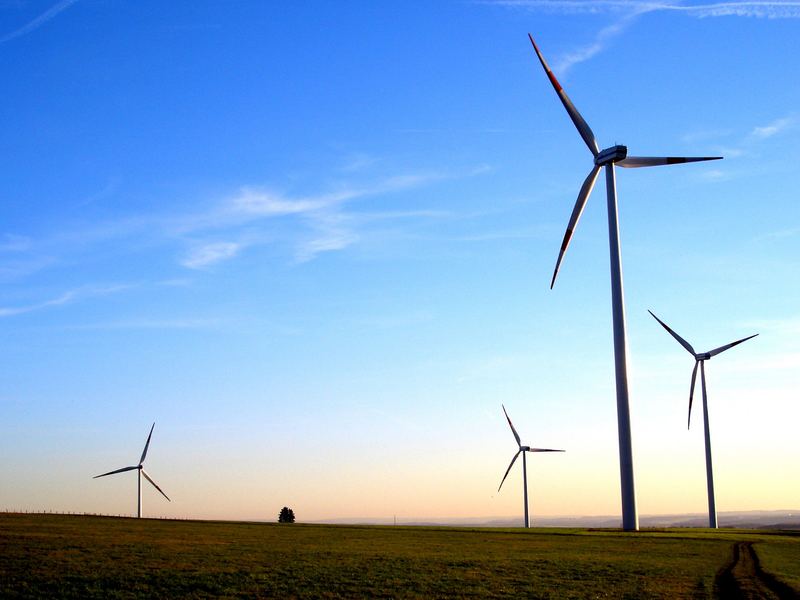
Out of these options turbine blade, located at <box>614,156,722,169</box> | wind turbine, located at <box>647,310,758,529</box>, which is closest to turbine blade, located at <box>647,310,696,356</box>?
wind turbine, located at <box>647,310,758,529</box>

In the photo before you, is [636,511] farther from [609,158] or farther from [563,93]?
[563,93]

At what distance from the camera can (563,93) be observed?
8831 cm

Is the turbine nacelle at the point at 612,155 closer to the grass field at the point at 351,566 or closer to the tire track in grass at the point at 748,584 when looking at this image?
the grass field at the point at 351,566

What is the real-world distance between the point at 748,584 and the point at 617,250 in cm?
4528

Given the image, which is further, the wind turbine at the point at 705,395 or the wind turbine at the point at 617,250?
the wind turbine at the point at 705,395

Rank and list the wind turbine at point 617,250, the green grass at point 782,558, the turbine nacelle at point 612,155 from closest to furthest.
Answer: the green grass at point 782,558 → the wind turbine at point 617,250 → the turbine nacelle at point 612,155

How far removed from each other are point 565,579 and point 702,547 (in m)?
28.3

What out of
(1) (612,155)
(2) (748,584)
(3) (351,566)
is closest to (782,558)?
(2) (748,584)

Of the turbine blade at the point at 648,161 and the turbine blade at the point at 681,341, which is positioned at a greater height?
the turbine blade at the point at 648,161

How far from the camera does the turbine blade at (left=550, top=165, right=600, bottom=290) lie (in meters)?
78.6

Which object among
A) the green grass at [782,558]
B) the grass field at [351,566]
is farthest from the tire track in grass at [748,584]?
the grass field at [351,566]

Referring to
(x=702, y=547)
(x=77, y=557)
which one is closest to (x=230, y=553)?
(x=77, y=557)

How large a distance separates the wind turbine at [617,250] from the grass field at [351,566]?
21.8 feet

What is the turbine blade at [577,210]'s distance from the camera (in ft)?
258
